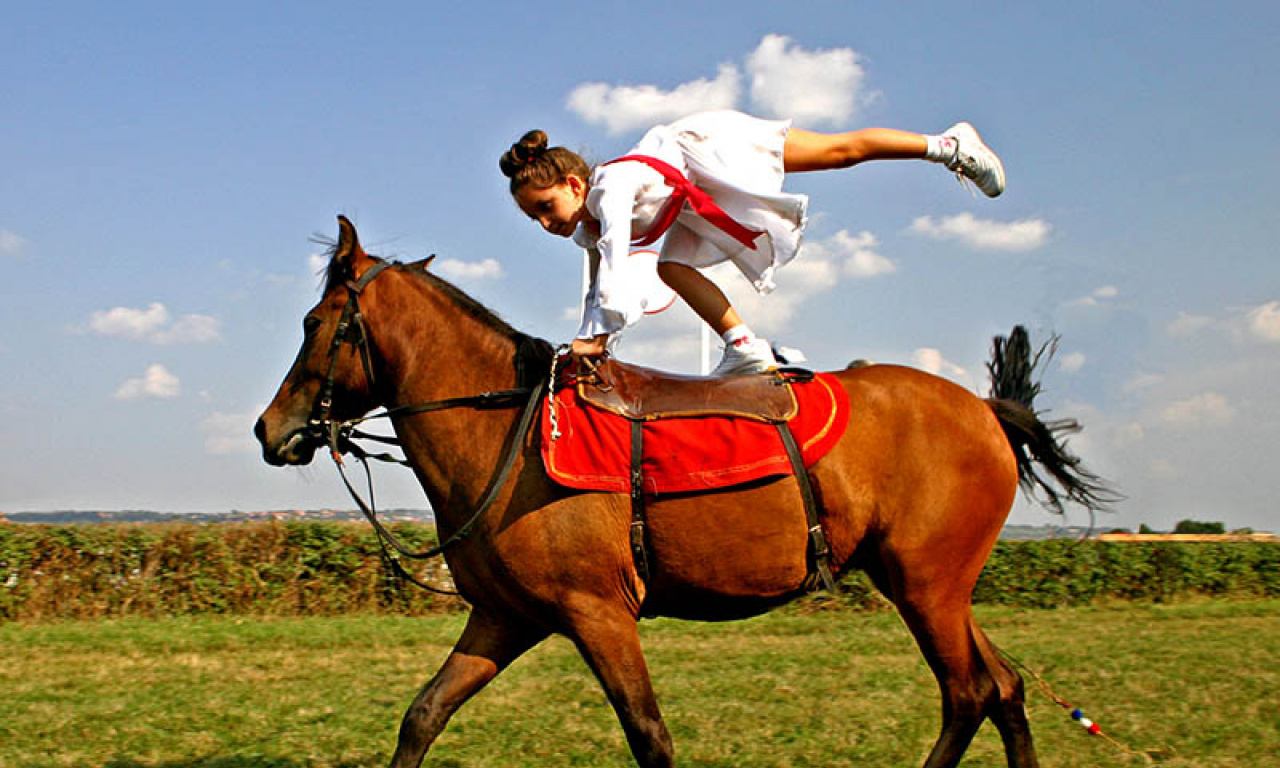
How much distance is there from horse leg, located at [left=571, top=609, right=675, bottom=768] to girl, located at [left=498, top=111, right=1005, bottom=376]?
→ 1089 mm

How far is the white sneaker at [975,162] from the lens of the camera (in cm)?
466

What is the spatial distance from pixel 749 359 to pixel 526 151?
1315 mm

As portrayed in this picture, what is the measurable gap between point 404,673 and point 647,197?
5.75m

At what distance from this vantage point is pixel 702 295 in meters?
4.71

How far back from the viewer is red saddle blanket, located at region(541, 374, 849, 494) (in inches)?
159

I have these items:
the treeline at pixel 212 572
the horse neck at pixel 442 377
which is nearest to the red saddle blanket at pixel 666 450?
the horse neck at pixel 442 377

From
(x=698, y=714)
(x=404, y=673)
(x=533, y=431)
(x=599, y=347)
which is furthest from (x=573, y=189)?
(x=404, y=673)

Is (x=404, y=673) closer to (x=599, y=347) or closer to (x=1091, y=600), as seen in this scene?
(x=599, y=347)

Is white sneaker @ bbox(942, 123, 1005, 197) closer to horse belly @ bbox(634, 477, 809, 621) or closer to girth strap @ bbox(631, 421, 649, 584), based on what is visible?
horse belly @ bbox(634, 477, 809, 621)

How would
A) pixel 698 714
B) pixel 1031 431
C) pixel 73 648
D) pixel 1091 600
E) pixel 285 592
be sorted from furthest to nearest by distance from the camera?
pixel 1091 600
pixel 285 592
pixel 73 648
pixel 698 714
pixel 1031 431

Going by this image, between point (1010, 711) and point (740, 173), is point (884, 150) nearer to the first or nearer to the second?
point (740, 173)

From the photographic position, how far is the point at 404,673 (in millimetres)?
8688

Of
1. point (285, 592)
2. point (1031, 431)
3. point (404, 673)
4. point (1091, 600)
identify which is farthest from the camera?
point (1091, 600)

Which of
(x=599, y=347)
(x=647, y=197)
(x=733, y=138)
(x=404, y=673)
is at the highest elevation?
(x=733, y=138)
